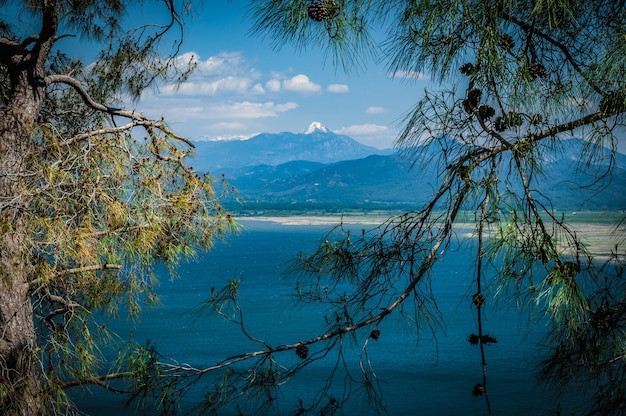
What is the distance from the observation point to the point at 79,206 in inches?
101

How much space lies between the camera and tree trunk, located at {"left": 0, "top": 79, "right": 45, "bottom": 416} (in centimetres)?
224

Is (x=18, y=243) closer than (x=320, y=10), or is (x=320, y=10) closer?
(x=320, y=10)

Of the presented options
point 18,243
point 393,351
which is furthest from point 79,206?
point 393,351

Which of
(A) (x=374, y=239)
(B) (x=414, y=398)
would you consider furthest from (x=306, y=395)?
(A) (x=374, y=239)

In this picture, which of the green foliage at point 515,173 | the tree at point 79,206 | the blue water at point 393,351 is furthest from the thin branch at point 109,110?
the blue water at point 393,351

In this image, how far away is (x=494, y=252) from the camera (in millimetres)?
1534

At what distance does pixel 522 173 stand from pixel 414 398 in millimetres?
14594

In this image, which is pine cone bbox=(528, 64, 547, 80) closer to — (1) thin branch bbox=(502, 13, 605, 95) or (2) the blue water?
(1) thin branch bbox=(502, 13, 605, 95)

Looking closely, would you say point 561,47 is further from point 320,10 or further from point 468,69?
point 320,10

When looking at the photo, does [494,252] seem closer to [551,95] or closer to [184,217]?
[551,95]

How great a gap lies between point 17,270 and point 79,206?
14.7 inches

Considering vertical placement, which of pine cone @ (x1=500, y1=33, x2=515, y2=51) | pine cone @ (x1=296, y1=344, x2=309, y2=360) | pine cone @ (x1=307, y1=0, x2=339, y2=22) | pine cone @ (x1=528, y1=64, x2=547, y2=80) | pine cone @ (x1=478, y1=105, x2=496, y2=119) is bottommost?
pine cone @ (x1=296, y1=344, x2=309, y2=360)

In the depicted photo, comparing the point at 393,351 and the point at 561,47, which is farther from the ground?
the point at 561,47

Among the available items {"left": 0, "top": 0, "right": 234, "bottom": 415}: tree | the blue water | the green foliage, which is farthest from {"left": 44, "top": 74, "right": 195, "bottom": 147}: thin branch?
the blue water
